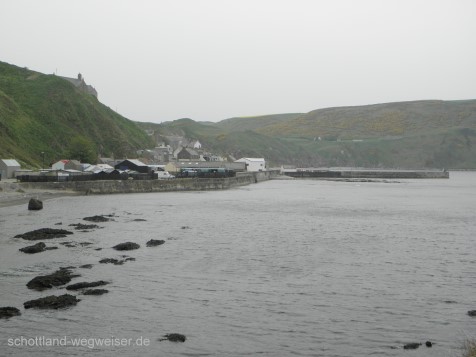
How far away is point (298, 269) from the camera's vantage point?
73.8 ft

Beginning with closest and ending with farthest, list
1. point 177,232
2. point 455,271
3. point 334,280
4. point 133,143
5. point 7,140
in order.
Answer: point 334,280
point 455,271
point 177,232
point 7,140
point 133,143

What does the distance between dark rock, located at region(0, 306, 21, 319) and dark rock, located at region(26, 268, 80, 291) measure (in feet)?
8.56

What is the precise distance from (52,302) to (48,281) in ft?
8.38

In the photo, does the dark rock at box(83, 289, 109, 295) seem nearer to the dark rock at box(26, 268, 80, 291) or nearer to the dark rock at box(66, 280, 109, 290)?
the dark rock at box(66, 280, 109, 290)

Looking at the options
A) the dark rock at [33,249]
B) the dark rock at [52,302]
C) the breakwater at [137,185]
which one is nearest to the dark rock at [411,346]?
the dark rock at [52,302]

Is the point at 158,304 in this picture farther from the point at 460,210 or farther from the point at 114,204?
the point at 460,210

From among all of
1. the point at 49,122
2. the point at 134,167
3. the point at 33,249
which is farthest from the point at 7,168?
the point at 33,249

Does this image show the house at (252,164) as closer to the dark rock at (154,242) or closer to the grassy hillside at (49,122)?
the grassy hillside at (49,122)

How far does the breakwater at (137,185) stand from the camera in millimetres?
60188

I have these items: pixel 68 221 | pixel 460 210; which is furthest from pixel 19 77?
pixel 460 210

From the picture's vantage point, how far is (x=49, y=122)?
10212 cm

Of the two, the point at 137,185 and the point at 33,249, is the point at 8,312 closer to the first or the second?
the point at 33,249

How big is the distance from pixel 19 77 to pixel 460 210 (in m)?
113

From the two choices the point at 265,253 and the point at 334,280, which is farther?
the point at 265,253
